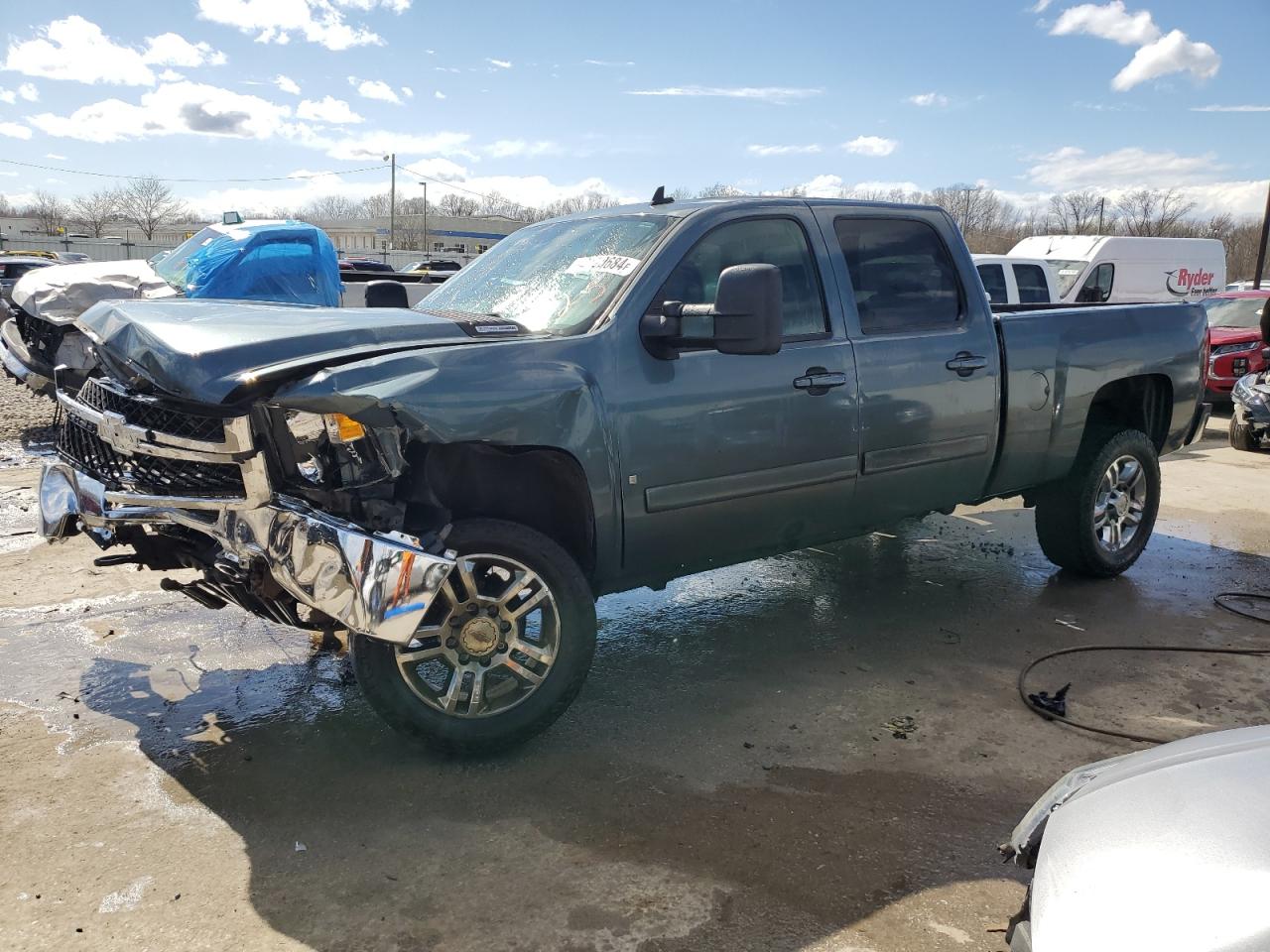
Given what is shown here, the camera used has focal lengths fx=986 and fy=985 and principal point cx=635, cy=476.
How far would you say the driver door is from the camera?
12.4 ft

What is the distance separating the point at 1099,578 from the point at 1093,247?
14.5 m

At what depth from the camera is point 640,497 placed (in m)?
3.77

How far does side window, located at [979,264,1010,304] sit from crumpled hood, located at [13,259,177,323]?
989cm

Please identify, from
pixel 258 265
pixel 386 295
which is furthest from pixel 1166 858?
pixel 258 265

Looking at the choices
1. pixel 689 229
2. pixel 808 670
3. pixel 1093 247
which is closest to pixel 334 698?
pixel 808 670

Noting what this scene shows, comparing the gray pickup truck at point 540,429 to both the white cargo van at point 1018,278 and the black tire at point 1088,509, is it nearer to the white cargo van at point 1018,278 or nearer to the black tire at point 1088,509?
the black tire at point 1088,509

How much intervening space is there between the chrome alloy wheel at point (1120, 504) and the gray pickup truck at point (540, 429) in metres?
1.04

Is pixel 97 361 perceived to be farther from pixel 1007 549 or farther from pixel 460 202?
pixel 460 202

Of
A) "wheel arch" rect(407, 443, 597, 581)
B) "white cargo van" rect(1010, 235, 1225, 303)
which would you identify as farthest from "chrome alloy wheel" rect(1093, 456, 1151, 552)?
"white cargo van" rect(1010, 235, 1225, 303)

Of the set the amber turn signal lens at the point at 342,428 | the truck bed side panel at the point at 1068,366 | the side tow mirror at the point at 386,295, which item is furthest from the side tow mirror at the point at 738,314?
the side tow mirror at the point at 386,295

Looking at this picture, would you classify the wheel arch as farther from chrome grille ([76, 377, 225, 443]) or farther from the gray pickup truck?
chrome grille ([76, 377, 225, 443])

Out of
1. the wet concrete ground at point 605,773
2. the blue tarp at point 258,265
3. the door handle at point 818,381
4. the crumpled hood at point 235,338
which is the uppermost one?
the blue tarp at point 258,265

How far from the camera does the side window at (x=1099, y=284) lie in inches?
715

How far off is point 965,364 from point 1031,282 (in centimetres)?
1106
